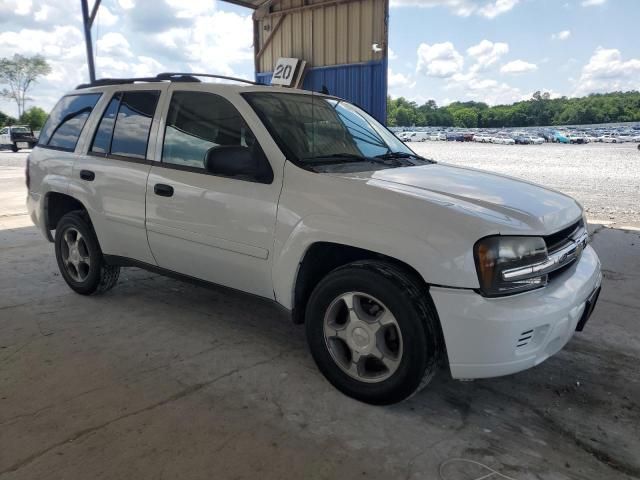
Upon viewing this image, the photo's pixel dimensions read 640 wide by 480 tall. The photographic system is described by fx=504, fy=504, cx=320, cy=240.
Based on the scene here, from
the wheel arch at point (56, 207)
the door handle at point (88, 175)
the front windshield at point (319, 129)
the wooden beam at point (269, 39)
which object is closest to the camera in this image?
the front windshield at point (319, 129)

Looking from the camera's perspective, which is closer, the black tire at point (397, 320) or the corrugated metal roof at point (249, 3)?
the black tire at point (397, 320)

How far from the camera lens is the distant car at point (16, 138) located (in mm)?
32053

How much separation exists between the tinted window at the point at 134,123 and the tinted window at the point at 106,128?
66 millimetres

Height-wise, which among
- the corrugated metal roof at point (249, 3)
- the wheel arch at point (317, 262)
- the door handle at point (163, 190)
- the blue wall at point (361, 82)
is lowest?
the wheel arch at point (317, 262)

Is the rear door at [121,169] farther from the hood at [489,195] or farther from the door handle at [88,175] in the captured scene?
the hood at [489,195]

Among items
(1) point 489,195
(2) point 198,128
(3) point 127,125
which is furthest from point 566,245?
(3) point 127,125

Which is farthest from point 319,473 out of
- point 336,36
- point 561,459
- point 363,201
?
point 336,36

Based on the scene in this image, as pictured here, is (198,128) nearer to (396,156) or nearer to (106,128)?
(106,128)

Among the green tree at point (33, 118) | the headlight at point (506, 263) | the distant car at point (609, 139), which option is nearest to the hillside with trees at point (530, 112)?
the distant car at point (609, 139)

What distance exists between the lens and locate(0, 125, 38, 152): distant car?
1262 inches

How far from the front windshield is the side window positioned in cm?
17

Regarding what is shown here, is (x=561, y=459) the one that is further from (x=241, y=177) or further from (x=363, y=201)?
(x=241, y=177)

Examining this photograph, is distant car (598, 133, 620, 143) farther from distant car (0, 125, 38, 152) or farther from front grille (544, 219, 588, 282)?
front grille (544, 219, 588, 282)

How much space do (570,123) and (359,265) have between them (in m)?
106
